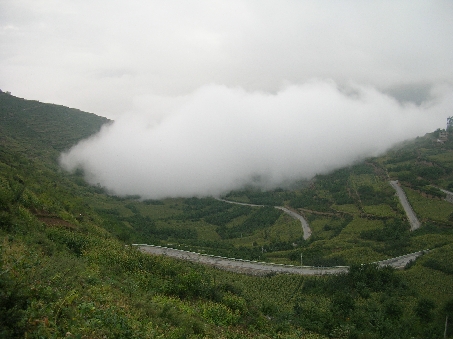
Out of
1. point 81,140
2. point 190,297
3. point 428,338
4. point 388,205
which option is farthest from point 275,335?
point 81,140

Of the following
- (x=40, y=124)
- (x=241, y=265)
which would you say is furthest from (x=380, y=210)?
(x=40, y=124)

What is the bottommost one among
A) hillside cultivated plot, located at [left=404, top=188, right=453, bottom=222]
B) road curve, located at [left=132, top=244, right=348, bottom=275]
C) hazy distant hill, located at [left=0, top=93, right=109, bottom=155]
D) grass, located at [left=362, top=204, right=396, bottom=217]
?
road curve, located at [left=132, top=244, right=348, bottom=275]

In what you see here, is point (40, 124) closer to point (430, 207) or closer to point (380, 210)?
point (380, 210)

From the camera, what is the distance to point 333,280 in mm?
33969

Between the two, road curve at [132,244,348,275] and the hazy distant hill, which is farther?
the hazy distant hill

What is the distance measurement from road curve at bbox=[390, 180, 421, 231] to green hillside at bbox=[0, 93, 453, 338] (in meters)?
1.15

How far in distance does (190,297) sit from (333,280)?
21668 mm

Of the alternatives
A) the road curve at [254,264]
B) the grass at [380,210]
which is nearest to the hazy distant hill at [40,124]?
the road curve at [254,264]

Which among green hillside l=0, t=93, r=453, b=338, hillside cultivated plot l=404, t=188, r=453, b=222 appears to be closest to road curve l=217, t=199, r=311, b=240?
green hillside l=0, t=93, r=453, b=338

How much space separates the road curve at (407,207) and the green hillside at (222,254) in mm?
1154

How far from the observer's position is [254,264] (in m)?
43.0

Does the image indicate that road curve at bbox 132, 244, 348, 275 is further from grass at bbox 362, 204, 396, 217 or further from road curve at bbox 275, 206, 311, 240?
grass at bbox 362, 204, 396, 217

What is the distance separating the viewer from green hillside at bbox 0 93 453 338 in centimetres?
908

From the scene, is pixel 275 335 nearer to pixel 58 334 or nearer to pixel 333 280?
pixel 58 334
